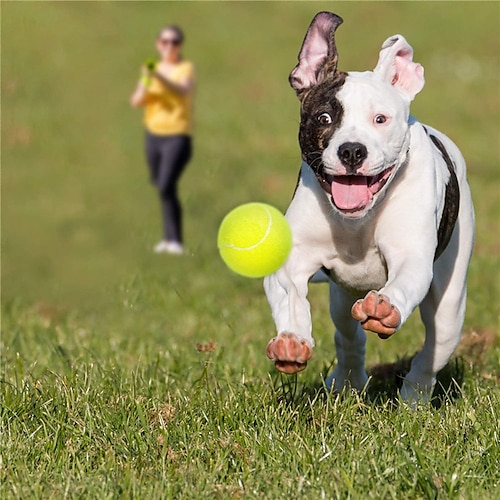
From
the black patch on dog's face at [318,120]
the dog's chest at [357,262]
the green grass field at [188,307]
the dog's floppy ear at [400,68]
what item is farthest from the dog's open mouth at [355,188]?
the green grass field at [188,307]

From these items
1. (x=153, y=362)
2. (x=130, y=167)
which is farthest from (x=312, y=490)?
(x=130, y=167)

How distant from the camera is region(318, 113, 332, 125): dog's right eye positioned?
4.84 meters

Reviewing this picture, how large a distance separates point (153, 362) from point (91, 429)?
2.03 m

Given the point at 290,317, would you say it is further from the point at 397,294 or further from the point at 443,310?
the point at 443,310

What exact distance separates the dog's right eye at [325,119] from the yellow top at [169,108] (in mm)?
A: 8035

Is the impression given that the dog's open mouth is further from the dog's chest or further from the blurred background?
the blurred background

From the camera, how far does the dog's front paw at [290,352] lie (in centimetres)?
444

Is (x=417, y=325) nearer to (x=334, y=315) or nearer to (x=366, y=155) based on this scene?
(x=334, y=315)

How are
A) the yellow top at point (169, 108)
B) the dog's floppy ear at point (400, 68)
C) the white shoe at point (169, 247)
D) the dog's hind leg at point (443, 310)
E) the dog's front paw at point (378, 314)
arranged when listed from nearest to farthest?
the dog's front paw at point (378, 314), the dog's floppy ear at point (400, 68), the dog's hind leg at point (443, 310), the white shoe at point (169, 247), the yellow top at point (169, 108)

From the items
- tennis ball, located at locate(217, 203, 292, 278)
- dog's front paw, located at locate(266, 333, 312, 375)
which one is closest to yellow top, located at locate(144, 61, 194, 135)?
tennis ball, located at locate(217, 203, 292, 278)

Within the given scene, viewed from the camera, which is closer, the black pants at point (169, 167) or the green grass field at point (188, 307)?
the green grass field at point (188, 307)

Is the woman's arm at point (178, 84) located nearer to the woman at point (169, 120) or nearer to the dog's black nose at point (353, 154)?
the woman at point (169, 120)

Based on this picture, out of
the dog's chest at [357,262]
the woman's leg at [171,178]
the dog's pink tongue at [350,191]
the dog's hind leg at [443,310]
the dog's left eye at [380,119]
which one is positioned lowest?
the woman's leg at [171,178]

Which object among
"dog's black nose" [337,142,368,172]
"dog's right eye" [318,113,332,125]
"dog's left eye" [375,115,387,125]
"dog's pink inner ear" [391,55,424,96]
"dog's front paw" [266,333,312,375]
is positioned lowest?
"dog's front paw" [266,333,312,375]
